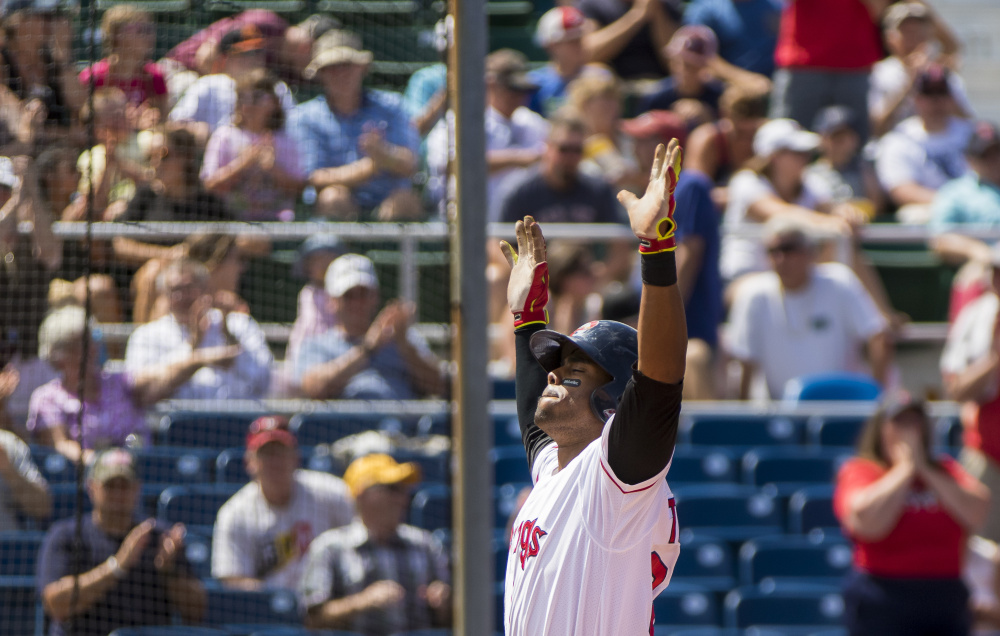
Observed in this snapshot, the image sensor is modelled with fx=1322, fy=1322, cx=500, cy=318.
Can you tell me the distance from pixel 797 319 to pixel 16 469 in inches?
151

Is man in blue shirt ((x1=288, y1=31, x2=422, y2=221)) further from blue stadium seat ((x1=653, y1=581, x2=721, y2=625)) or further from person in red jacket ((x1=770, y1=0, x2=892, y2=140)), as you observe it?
person in red jacket ((x1=770, y1=0, x2=892, y2=140))

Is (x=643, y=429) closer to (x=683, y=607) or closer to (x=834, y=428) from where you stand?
(x=683, y=607)

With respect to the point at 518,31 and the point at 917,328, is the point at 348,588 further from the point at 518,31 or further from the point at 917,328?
the point at 518,31

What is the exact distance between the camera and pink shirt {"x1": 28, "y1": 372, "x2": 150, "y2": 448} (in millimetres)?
5293

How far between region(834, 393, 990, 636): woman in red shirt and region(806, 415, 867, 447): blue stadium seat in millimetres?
1097

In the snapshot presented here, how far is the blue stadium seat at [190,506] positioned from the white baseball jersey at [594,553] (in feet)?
9.67

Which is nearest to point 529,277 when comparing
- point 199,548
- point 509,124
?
point 199,548

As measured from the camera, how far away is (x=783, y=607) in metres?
5.68

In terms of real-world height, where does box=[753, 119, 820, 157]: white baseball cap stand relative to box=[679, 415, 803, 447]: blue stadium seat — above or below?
above

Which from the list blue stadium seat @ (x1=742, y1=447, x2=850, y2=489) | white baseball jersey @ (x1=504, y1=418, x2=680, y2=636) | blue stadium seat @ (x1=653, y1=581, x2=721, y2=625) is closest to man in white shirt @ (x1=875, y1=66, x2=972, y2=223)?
blue stadium seat @ (x1=742, y1=447, x2=850, y2=489)

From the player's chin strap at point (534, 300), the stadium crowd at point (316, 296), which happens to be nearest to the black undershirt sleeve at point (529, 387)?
the player's chin strap at point (534, 300)

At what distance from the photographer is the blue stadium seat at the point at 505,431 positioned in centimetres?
652

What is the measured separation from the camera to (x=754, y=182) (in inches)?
295


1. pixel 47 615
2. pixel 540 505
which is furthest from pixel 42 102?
pixel 540 505
